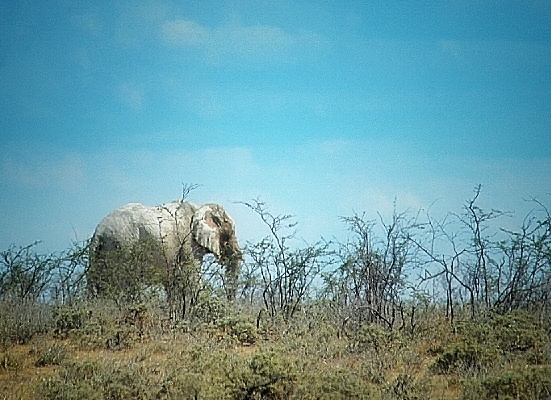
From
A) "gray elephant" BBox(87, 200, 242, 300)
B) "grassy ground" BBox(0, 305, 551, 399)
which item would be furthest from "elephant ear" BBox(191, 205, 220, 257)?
"grassy ground" BBox(0, 305, 551, 399)

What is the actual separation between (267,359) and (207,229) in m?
8.36

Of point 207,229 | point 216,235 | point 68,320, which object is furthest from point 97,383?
point 216,235

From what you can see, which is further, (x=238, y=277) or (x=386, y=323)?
(x=238, y=277)

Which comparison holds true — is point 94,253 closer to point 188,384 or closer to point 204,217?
point 204,217

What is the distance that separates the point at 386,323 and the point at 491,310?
1.36 metres

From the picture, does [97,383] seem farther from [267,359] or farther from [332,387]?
[332,387]

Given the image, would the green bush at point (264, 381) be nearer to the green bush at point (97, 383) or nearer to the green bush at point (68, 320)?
the green bush at point (97, 383)

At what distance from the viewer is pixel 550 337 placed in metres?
7.70

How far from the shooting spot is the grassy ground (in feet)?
19.3

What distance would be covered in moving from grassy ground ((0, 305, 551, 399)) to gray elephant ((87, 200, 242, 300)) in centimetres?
190

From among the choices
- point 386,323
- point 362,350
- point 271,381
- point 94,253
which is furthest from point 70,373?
point 94,253

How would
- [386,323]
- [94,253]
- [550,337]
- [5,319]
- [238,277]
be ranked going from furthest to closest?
1. [94,253]
2. [238,277]
3. [386,323]
4. [5,319]
5. [550,337]

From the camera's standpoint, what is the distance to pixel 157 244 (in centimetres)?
1276

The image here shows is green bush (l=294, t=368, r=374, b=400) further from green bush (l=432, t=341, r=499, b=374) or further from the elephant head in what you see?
the elephant head
